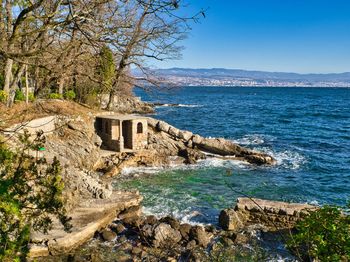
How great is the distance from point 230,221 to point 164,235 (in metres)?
3.47

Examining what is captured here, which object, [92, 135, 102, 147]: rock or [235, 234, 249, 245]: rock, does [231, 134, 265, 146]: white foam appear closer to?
[92, 135, 102, 147]: rock

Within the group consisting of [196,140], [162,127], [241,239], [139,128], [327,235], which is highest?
[327,235]

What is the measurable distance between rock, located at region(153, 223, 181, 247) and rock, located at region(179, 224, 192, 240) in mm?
283

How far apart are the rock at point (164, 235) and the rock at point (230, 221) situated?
2.52m

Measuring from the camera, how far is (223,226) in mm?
17672

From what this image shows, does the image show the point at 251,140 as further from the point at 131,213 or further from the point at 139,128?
the point at 131,213

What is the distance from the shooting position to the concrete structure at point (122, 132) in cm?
2991

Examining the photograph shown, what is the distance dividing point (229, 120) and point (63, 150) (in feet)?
127

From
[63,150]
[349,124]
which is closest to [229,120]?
[349,124]

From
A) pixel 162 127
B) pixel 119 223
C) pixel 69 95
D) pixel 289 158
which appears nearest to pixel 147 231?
pixel 119 223

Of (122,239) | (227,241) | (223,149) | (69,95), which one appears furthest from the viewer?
(69,95)

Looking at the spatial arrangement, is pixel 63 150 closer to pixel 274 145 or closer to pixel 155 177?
pixel 155 177

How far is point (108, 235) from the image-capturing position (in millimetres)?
16359

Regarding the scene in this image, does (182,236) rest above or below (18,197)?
below
